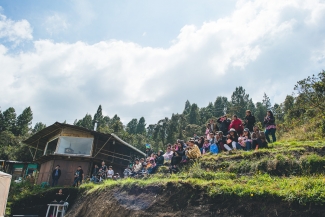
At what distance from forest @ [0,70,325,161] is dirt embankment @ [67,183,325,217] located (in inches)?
313

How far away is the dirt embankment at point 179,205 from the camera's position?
649 centimetres

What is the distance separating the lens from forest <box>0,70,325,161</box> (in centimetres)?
1655

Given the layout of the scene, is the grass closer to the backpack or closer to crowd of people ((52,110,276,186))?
crowd of people ((52,110,276,186))

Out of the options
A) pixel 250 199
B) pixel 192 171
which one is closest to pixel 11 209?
pixel 192 171

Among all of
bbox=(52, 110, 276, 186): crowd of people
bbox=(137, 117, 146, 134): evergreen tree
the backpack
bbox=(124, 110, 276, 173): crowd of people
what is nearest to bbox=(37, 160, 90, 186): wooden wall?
bbox=(52, 110, 276, 186): crowd of people

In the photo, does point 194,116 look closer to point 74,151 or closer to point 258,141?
point 74,151

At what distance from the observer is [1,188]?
1303cm

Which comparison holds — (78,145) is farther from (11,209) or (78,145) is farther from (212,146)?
(212,146)

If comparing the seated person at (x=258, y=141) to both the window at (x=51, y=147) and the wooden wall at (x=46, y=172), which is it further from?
the window at (x=51, y=147)

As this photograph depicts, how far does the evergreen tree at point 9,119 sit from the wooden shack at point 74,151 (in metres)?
38.2

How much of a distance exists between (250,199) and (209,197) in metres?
1.41

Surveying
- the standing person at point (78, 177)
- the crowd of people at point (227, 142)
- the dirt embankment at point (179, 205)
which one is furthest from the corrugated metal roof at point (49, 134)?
the dirt embankment at point (179, 205)

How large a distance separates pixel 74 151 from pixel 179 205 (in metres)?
17.4

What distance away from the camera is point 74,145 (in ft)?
79.8
